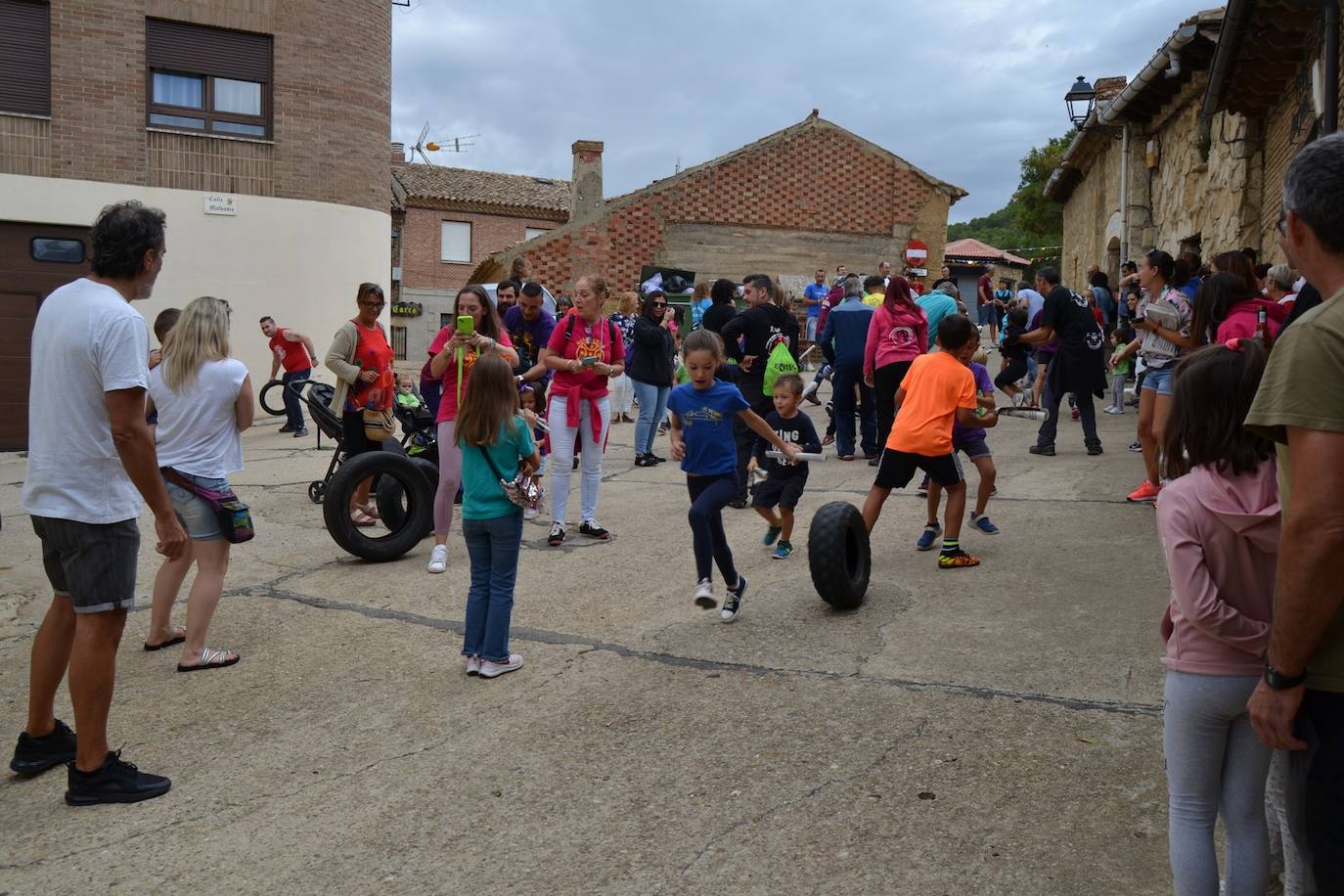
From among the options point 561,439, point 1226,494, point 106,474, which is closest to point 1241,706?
point 1226,494

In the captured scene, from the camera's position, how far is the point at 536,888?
10.5 feet

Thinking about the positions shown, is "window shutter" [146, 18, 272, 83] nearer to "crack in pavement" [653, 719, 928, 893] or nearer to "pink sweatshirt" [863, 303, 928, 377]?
"pink sweatshirt" [863, 303, 928, 377]

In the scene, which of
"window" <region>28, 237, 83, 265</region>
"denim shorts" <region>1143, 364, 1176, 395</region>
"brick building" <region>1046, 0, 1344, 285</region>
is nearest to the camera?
"denim shorts" <region>1143, 364, 1176, 395</region>

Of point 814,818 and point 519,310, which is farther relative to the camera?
point 519,310

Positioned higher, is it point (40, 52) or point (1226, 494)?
point (40, 52)

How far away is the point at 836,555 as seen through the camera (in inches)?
219

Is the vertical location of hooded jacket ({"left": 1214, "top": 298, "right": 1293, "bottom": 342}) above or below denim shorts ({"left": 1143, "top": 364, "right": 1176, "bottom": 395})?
above

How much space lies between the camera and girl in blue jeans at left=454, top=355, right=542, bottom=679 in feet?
16.5

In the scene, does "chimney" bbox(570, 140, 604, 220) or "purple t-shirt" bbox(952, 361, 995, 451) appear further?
"chimney" bbox(570, 140, 604, 220)

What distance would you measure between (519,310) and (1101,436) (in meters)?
6.31

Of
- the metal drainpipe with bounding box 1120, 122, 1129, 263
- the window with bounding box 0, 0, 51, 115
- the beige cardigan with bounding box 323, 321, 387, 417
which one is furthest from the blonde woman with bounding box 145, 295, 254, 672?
the metal drainpipe with bounding box 1120, 122, 1129, 263

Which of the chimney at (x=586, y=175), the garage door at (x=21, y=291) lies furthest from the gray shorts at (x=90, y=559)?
the chimney at (x=586, y=175)

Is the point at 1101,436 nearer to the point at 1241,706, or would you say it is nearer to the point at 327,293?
the point at 1241,706

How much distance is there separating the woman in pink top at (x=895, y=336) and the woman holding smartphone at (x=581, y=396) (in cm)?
278
